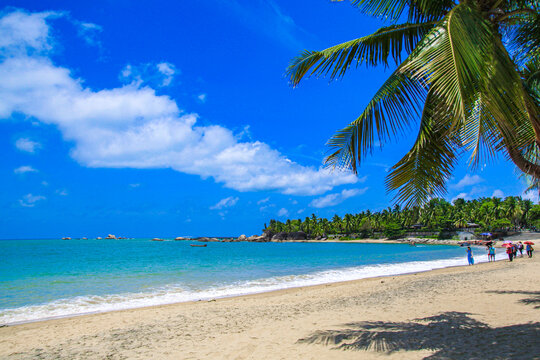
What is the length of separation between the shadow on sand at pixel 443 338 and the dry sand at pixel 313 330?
1 cm

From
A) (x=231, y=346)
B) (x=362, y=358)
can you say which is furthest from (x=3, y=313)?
(x=362, y=358)

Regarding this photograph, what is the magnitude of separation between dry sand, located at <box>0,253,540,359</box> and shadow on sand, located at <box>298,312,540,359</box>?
15 mm

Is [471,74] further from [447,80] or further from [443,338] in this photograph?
[443,338]

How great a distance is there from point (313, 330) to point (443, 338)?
2551mm

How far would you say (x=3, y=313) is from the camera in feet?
37.6

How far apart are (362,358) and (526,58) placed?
5677 mm

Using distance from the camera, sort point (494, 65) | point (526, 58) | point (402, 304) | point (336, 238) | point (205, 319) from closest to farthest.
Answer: point (494, 65)
point (526, 58)
point (205, 319)
point (402, 304)
point (336, 238)

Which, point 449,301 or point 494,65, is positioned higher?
point 494,65

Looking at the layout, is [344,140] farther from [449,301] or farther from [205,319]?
[449,301]

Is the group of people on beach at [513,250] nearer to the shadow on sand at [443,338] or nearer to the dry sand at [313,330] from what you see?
the dry sand at [313,330]

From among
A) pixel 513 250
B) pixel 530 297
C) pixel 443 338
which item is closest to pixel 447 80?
pixel 443 338

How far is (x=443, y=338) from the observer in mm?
5832

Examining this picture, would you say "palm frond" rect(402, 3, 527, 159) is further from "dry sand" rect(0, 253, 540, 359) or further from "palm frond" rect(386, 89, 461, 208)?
"dry sand" rect(0, 253, 540, 359)

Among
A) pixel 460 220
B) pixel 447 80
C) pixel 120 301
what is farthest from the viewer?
pixel 460 220
